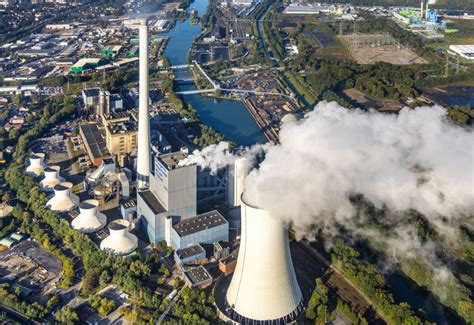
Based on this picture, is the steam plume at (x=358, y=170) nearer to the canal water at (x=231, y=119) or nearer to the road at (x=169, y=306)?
the canal water at (x=231, y=119)

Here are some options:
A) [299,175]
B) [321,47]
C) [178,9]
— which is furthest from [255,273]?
[178,9]

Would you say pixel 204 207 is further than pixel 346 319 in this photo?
Yes

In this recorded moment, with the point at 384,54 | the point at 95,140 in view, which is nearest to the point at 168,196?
the point at 95,140

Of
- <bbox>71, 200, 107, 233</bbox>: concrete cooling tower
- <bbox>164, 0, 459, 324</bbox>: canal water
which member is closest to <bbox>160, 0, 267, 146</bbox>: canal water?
<bbox>164, 0, 459, 324</bbox>: canal water

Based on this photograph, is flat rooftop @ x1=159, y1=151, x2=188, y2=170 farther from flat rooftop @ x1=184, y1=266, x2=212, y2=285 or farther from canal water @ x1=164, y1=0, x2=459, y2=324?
canal water @ x1=164, y1=0, x2=459, y2=324

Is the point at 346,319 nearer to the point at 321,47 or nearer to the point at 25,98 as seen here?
the point at 25,98
